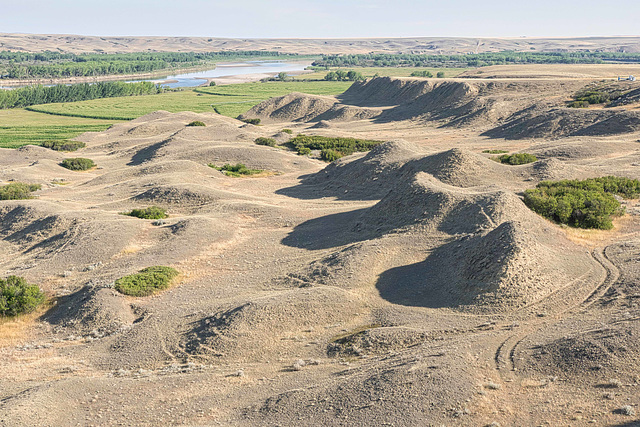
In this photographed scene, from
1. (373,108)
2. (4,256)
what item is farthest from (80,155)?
(373,108)

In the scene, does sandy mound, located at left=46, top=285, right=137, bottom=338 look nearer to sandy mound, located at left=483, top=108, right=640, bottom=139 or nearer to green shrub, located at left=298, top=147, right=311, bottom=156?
green shrub, located at left=298, top=147, right=311, bottom=156

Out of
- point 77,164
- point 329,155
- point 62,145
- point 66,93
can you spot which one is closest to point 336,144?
point 329,155

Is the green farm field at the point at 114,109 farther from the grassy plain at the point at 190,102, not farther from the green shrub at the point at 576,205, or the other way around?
the green shrub at the point at 576,205

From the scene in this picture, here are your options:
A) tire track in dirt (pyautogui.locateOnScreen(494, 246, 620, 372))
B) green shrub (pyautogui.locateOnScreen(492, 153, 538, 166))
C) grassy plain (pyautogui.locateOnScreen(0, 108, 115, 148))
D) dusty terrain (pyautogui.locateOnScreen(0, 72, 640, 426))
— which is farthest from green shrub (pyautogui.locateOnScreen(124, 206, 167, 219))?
grassy plain (pyautogui.locateOnScreen(0, 108, 115, 148))

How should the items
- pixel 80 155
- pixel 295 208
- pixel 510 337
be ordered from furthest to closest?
pixel 80 155 → pixel 295 208 → pixel 510 337

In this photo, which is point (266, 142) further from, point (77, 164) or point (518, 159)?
point (518, 159)

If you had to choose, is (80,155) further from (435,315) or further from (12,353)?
(435,315)
